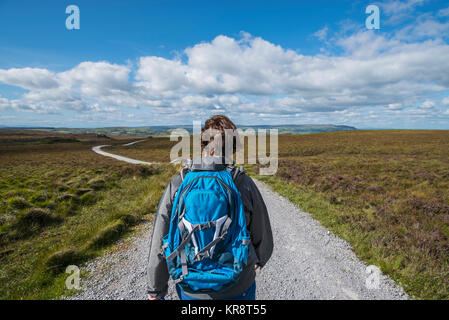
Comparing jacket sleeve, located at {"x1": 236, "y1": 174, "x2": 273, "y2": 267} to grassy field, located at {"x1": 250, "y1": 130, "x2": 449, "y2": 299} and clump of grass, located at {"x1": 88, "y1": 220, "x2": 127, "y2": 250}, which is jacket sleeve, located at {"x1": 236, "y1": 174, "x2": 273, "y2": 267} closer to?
grassy field, located at {"x1": 250, "y1": 130, "x2": 449, "y2": 299}

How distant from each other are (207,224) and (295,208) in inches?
305

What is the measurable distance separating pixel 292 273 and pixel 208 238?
3.48 m

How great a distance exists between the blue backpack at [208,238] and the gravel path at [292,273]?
2501mm

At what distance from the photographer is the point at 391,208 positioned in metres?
8.42

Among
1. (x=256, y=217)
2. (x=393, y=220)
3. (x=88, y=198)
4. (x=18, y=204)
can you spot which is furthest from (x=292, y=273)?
(x=18, y=204)

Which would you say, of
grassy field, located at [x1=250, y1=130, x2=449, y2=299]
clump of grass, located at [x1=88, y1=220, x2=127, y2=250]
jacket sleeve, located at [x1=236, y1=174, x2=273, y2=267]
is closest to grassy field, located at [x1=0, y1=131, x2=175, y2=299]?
clump of grass, located at [x1=88, y1=220, x2=127, y2=250]

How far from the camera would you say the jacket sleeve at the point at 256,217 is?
2.00m

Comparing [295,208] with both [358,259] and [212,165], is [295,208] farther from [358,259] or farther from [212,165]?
[212,165]

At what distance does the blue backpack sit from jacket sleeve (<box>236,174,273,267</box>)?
22 centimetres

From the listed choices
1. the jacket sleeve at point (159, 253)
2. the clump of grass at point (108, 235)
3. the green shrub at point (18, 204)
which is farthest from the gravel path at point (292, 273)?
the green shrub at point (18, 204)

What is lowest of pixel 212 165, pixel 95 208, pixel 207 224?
pixel 95 208

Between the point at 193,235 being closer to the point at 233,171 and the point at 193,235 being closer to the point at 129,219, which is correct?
the point at 233,171

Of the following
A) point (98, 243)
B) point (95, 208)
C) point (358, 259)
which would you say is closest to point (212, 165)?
point (358, 259)

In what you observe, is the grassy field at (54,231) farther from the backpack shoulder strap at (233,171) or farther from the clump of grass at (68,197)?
the backpack shoulder strap at (233,171)
